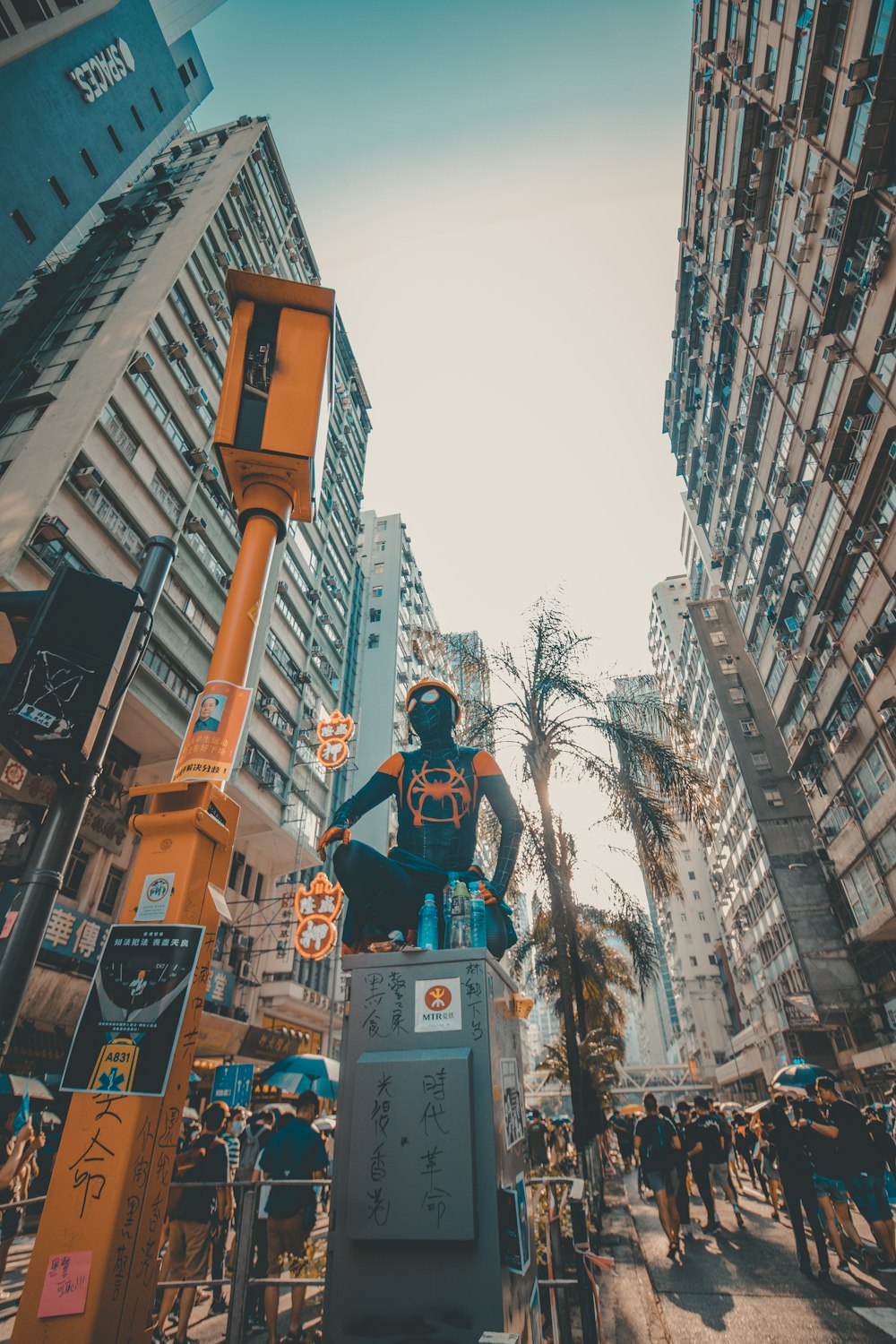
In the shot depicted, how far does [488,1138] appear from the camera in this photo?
2594mm

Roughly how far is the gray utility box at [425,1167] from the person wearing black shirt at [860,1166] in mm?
5819

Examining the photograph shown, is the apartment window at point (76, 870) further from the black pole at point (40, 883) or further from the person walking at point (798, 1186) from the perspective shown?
the person walking at point (798, 1186)

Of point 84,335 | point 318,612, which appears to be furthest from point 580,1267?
point 318,612

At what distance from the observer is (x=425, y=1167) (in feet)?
8.39

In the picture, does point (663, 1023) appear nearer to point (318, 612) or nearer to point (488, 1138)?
point (318, 612)

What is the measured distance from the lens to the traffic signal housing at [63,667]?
3.90 m

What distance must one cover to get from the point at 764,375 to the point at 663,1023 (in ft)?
399

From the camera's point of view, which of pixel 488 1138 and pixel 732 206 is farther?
pixel 732 206

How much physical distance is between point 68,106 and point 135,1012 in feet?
110

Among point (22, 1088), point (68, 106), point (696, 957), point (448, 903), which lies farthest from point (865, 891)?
point (68, 106)

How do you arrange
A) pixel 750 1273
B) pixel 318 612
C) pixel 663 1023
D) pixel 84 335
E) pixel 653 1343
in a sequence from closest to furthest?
1. pixel 653 1343
2. pixel 750 1273
3. pixel 84 335
4. pixel 318 612
5. pixel 663 1023

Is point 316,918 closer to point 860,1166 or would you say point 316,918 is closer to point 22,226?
point 860,1166

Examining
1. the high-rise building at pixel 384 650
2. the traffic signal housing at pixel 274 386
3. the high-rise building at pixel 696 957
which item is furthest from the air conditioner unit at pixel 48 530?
the high-rise building at pixel 696 957

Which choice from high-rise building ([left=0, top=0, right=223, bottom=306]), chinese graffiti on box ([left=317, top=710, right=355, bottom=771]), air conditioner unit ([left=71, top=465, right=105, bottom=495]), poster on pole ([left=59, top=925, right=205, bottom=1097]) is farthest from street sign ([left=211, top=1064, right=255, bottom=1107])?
high-rise building ([left=0, top=0, right=223, bottom=306])
